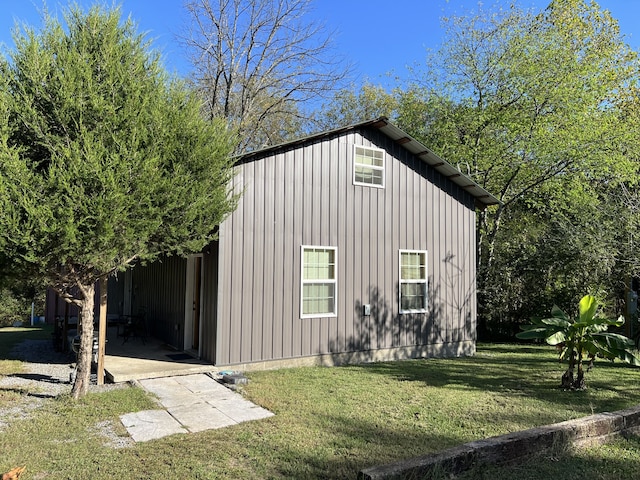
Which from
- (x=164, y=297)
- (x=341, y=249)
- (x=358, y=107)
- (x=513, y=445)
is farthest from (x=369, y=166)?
(x=358, y=107)

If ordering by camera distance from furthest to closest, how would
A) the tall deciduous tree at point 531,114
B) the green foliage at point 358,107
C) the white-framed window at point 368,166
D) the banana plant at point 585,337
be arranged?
1. the green foliage at point 358,107
2. the tall deciduous tree at point 531,114
3. the white-framed window at point 368,166
4. the banana plant at point 585,337

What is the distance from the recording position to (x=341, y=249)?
31.2ft

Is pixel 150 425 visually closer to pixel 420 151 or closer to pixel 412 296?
pixel 412 296

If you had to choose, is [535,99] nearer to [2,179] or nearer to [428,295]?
[428,295]

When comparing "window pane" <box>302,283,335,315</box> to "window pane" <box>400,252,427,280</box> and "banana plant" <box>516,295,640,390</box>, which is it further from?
"banana plant" <box>516,295,640,390</box>

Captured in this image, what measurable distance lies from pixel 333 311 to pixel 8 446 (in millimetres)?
5920

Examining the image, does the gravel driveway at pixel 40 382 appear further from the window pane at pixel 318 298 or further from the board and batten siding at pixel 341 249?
the window pane at pixel 318 298

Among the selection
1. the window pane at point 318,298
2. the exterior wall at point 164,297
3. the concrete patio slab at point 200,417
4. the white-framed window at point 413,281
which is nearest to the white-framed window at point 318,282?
the window pane at point 318,298

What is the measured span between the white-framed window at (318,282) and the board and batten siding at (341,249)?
0.43 feet

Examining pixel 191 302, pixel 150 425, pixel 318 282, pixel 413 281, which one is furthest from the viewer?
pixel 413 281

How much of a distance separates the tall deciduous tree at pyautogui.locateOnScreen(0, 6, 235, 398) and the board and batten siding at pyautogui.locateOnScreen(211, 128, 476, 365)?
1701 mm

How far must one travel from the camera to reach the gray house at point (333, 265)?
27.4ft

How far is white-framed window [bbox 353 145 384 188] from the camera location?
988 centimetres

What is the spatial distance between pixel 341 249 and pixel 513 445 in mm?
5558
